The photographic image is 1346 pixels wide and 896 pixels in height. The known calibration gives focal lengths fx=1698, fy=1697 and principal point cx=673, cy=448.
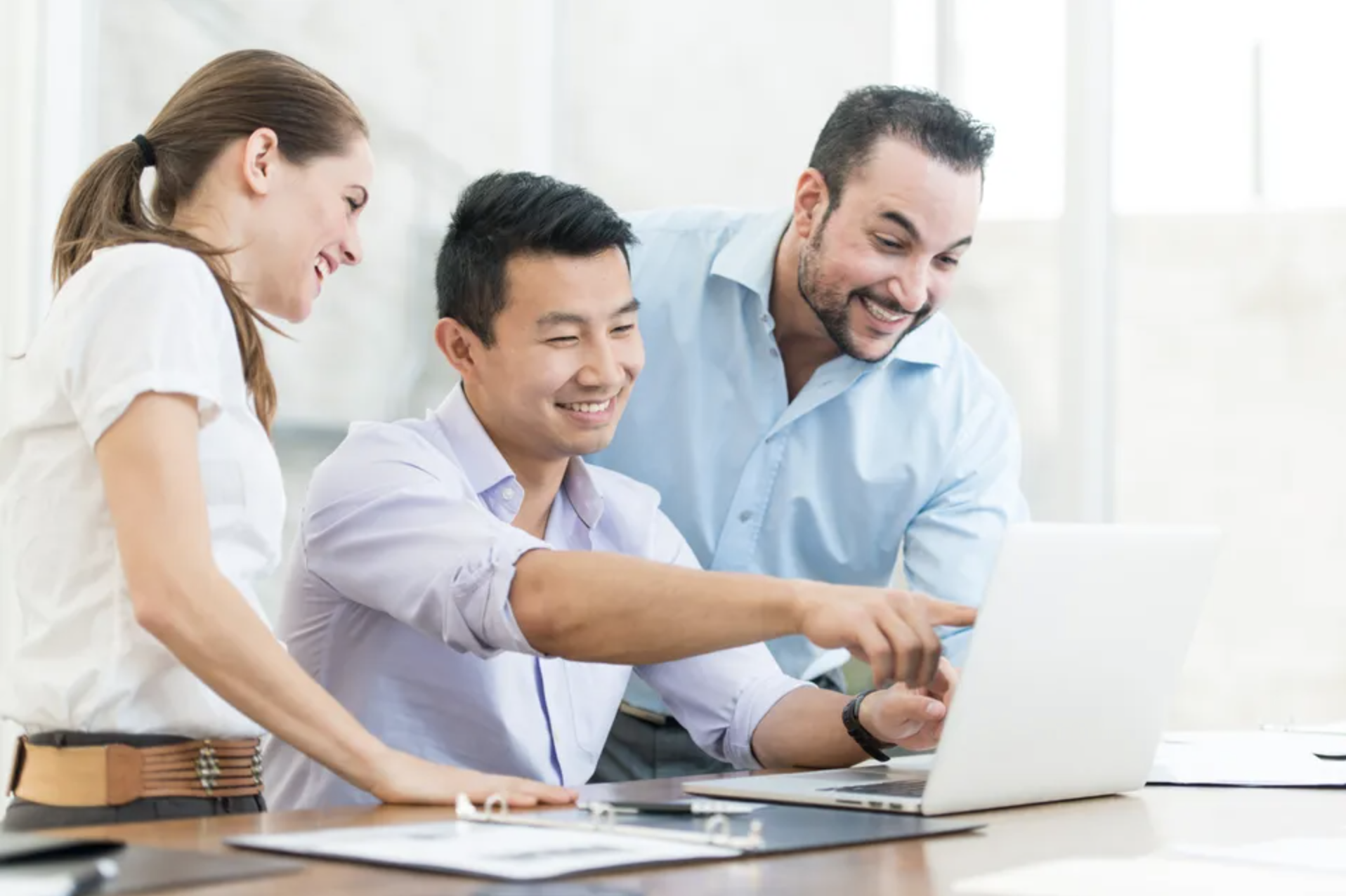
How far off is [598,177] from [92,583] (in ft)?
9.81

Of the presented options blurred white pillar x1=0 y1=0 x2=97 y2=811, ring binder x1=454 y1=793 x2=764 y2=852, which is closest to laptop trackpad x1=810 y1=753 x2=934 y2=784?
ring binder x1=454 y1=793 x2=764 y2=852

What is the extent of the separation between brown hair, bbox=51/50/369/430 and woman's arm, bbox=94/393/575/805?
0.18 m

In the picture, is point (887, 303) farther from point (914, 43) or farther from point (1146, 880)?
point (914, 43)

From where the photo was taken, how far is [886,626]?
1.33m

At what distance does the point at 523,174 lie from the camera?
6.62 ft

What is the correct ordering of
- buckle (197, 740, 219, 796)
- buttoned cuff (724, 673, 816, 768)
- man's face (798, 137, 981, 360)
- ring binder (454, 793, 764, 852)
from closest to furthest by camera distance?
ring binder (454, 793, 764, 852) < buckle (197, 740, 219, 796) < buttoned cuff (724, 673, 816, 768) < man's face (798, 137, 981, 360)

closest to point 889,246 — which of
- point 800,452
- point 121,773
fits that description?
point 800,452

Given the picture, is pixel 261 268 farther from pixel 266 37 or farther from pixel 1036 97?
pixel 1036 97

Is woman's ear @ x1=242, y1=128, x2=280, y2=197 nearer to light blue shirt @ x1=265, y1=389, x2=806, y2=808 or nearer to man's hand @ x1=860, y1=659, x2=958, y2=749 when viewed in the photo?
light blue shirt @ x1=265, y1=389, x2=806, y2=808

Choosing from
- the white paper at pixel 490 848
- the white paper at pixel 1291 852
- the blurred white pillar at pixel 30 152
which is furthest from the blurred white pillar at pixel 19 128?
the white paper at pixel 1291 852

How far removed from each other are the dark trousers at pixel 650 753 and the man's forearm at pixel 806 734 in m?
0.43

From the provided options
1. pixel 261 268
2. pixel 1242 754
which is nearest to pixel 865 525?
pixel 1242 754

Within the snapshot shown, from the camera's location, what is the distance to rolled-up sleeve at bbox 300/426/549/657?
60.7 inches

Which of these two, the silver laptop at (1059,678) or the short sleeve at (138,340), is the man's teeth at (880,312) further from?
the short sleeve at (138,340)
